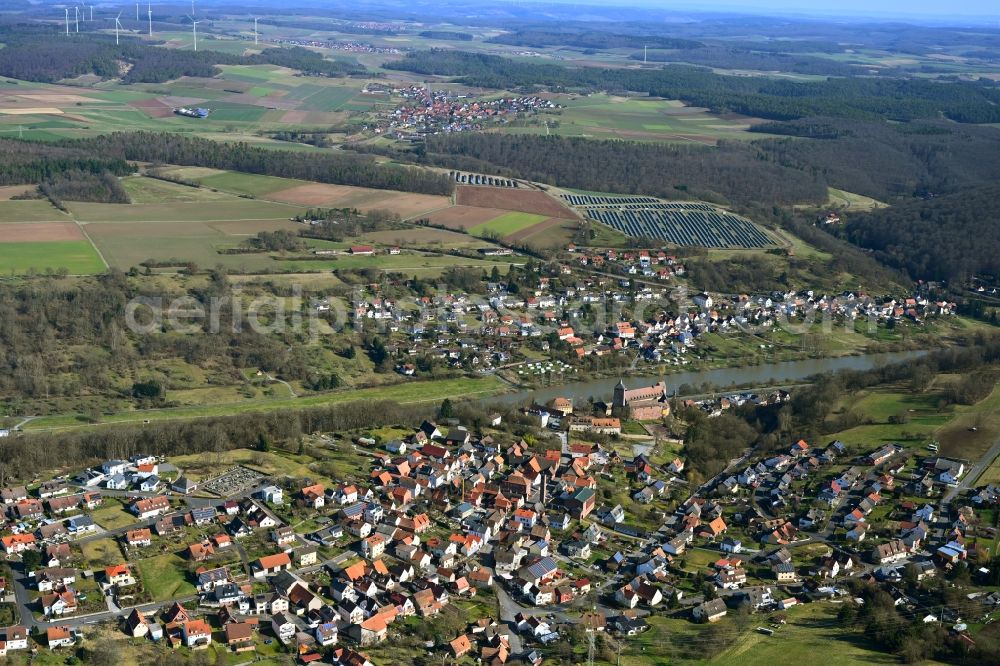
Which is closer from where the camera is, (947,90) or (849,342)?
(849,342)

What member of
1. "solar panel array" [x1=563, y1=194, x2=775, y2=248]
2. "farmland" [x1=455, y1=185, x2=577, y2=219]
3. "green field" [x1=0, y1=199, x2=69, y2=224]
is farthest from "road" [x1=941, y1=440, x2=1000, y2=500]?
"green field" [x1=0, y1=199, x2=69, y2=224]

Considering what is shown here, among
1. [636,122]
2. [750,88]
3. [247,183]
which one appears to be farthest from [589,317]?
[750,88]

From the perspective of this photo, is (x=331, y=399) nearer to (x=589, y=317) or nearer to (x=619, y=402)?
(x=619, y=402)

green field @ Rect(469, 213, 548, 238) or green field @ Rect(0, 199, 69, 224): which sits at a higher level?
green field @ Rect(0, 199, 69, 224)

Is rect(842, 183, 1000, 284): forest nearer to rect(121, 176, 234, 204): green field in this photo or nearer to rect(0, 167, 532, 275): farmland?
rect(0, 167, 532, 275): farmland

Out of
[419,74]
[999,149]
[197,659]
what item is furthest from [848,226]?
[419,74]

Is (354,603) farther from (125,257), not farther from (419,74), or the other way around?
(419,74)
